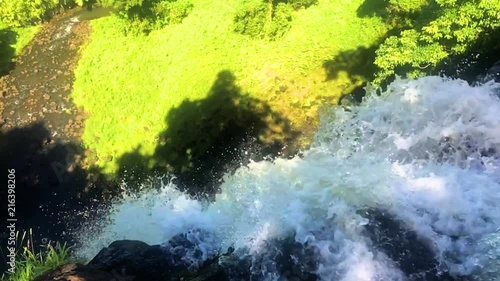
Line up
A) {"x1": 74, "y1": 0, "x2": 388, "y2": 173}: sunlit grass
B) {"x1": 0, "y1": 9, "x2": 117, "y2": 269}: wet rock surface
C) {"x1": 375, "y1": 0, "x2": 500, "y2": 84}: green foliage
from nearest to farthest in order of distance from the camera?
1. {"x1": 375, "y1": 0, "x2": 500, "y2": 84}: green foliage
2. {"x1": 0, "y1": 9, "x2": 117, "y2": 269}: wet rock surface
3. {"x1": 74, "y1": 0, "x2": 388, "y2": 173}: sunlit grass

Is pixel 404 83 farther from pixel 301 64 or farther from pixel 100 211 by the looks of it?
pixel 100 211

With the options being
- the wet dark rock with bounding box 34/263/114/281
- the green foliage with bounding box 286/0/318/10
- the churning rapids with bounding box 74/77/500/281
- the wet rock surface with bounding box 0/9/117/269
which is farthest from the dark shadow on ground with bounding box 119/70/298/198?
the green foliage with bounding box 286/0/318/10

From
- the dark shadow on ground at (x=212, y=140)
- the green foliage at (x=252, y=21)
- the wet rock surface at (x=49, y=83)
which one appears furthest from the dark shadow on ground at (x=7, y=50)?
the green foliage at (x=252, y=21)

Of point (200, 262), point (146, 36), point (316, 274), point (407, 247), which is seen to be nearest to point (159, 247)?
point (200, 262)

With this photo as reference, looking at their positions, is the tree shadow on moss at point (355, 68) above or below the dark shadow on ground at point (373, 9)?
below

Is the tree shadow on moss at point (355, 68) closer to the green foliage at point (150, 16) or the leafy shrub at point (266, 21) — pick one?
the leafy shrub at point (266, 21)

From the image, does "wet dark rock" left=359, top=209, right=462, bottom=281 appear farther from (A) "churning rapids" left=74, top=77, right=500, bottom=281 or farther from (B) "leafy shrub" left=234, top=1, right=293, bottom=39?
(B) "leafy shrub" left=234, top=1, right=293, bottom=39
